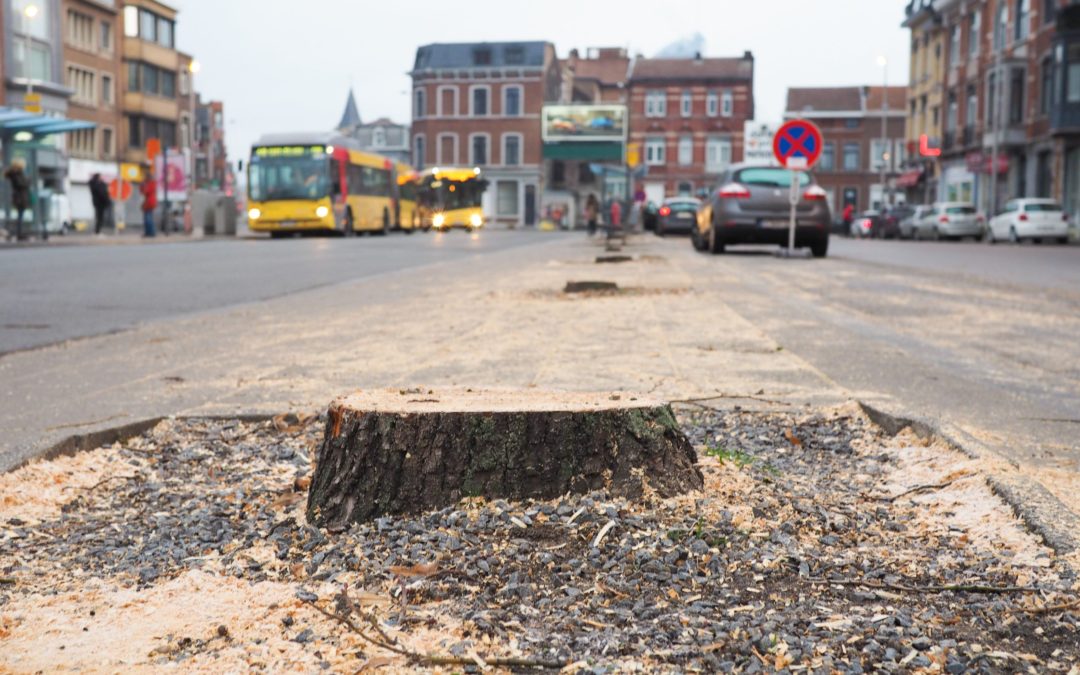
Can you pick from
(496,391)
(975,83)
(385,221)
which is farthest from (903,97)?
(496,391)

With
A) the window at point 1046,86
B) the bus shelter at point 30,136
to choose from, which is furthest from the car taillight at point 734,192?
the window at point 1046,86

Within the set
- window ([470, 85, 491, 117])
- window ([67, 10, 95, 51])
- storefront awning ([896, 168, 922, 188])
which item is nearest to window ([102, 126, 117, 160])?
window ([67, 10, 95, 51])

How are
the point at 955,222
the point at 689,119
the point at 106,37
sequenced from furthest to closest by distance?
the point at 689,119
the point at 106,37
the point at 955,222

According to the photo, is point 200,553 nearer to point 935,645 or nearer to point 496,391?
point 496,391

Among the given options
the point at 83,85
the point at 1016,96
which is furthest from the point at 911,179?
the point at 83,85

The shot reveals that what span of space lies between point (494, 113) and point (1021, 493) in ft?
287

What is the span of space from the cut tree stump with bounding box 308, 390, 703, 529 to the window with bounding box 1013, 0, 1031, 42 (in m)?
52.6

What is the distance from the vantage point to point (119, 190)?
4594 centimetres

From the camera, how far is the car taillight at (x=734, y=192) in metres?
22.5

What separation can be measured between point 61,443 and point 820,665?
298cm

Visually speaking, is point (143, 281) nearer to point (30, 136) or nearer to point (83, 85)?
point (30, 136)

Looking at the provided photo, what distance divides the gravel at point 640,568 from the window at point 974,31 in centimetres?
5869

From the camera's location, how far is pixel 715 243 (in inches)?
925

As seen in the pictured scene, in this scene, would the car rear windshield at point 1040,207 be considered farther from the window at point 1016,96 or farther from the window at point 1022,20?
the window at point 1022,20
